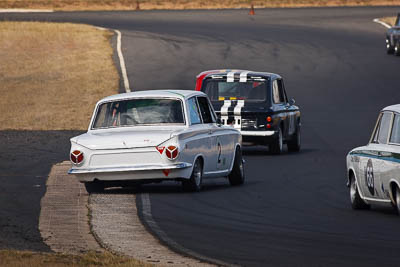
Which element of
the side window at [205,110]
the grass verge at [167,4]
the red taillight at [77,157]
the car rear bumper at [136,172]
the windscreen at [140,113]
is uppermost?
the windscreen at [140,113]

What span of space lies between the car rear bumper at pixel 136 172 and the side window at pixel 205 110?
5.96 ft

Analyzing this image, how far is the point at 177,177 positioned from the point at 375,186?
3.08m

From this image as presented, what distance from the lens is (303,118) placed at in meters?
32.1

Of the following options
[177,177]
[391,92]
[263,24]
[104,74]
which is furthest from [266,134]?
[263,24]

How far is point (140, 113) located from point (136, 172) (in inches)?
57.1

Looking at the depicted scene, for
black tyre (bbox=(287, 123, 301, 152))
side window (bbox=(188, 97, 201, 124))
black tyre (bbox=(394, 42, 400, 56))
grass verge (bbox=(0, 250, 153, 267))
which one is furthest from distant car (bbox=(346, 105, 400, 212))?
black tyre (bbox=(394, 42, 400, 56))

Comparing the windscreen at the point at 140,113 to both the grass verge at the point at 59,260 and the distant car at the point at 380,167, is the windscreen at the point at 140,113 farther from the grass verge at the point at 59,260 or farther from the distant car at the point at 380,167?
the grass verge at the point at 59,260

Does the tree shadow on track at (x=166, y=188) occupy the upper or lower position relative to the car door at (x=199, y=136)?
lower

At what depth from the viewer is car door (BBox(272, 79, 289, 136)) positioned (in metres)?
23.8

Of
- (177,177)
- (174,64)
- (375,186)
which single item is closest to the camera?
(375,186)

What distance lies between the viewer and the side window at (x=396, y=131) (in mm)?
13176

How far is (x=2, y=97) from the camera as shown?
121ft

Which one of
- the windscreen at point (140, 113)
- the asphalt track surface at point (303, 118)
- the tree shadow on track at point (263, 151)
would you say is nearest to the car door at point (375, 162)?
the asphalt track surface at point (303, 118)

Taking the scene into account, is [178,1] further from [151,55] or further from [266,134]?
[266,134]
